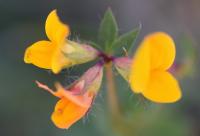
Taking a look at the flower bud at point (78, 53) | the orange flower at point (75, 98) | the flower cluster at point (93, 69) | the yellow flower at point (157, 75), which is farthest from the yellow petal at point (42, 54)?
the yellow flower at point (157, 75)

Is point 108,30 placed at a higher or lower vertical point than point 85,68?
higher

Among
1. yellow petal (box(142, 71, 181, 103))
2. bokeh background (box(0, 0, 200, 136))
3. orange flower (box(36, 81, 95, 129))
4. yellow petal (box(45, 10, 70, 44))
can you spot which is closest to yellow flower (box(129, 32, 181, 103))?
yellow petal (box(142, 71, 181, 103))

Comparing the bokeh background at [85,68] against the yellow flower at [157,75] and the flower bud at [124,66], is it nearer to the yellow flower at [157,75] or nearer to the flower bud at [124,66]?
the flower bud at [124,66]

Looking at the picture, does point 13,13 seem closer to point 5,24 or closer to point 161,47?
point 5,24

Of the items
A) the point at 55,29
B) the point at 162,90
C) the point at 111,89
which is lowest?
the point at 111,89

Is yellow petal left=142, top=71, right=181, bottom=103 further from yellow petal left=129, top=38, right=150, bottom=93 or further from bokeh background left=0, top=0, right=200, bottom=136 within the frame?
bokeh background left=0, top=0, right=200, bottom=136

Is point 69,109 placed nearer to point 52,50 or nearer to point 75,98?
point 75,98

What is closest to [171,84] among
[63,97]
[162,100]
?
[162,100]

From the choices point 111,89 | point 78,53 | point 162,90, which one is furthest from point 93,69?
point 111,89

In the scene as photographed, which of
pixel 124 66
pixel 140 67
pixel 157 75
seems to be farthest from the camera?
pixel 124 66
